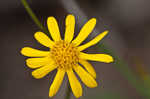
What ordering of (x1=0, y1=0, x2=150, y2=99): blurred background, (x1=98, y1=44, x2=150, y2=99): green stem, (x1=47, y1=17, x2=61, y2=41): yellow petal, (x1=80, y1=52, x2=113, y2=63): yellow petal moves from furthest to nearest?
(x1=0, y1=0, x2=150, y2=99): blurred background → (x1=98, y1=44, x2=150, y2=99): green stem → (x1=47, y1=17, x2=61, y2=41): yellow petal → (x1=80, y1=52, x2=113, y2=63): yellow petal

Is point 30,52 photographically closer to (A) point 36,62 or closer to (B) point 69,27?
(A) point 36,62

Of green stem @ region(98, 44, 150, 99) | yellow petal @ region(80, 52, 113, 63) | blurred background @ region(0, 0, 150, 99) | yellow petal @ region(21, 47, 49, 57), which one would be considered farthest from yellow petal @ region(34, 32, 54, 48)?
blurred background @ region(0, 0, 150, 99)

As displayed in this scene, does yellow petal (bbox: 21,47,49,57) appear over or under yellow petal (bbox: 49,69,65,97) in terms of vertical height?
over

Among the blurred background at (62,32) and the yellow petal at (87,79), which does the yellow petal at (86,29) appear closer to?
the yellow petal at (87,79)

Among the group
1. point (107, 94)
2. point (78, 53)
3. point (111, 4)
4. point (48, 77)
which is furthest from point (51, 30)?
point (111, 4)

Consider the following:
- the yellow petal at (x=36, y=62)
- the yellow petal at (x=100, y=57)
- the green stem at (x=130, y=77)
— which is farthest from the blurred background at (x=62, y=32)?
the yellow petal at (x=100, y=57)

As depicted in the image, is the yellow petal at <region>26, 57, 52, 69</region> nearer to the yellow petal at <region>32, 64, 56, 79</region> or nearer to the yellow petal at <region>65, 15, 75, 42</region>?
the yellow petal at <region>32, 64, 56, 79</region>

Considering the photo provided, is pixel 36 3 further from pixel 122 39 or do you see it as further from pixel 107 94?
pixel 107 94
